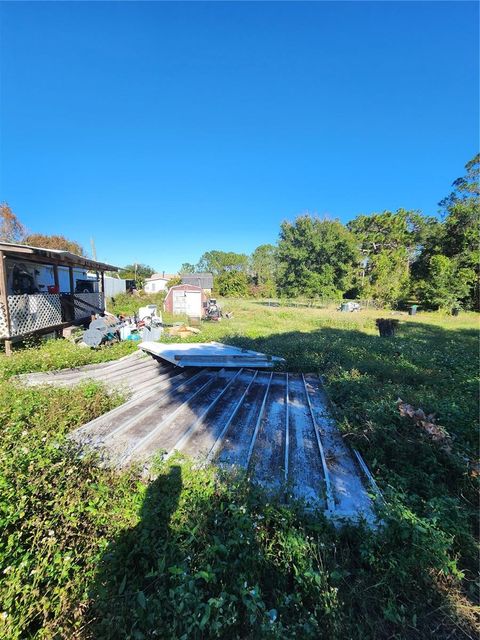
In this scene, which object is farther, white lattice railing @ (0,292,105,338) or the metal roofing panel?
white lattice railing @ (0,292,105,338)

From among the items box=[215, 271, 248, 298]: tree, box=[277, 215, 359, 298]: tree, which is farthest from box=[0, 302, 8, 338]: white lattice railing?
box=[215, 271, 248, 298]: tree

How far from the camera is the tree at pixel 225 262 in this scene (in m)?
59.9

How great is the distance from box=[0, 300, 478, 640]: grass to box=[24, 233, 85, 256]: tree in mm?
27385

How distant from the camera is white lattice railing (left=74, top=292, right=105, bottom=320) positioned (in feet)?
33.5

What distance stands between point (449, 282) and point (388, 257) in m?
8.73

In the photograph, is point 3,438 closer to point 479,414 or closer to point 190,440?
point 190,440

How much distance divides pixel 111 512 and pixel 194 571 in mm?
776

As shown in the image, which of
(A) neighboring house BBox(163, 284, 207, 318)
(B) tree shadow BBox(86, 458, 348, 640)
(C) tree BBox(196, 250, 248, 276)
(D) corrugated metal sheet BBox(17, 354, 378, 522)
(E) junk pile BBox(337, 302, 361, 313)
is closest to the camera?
(B) tree shadow BBox(86, 458, 348, 640)

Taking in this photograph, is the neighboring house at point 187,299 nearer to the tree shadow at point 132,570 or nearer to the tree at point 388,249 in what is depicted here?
the tree shadow at point 132,570

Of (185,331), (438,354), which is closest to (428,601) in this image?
(438,354)

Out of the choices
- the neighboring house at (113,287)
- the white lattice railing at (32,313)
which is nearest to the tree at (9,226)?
the neighboring house at (113,287)

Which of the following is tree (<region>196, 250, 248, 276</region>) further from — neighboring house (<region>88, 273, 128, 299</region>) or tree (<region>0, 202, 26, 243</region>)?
tree (<region>0, 202, 26, 243</region>)

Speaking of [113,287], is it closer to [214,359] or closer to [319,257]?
[319,257]

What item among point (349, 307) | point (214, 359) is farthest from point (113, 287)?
point (214, 359)
